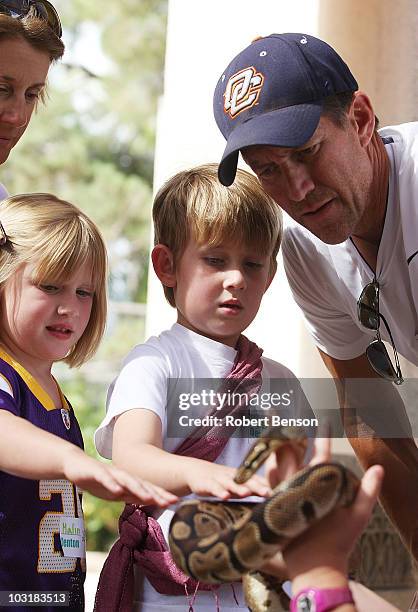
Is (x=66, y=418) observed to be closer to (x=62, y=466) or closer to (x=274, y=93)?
(x=62, y=466)

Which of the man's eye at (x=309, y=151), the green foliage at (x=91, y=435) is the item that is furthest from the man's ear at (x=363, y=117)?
the green foliage at (x=91, y=435)

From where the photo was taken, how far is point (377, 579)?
181cm

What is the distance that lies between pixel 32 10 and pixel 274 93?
25.4 inches

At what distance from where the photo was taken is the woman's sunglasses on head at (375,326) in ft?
5.87

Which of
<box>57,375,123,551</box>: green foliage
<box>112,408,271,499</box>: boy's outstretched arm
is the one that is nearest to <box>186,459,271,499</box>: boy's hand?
<box>112,408,271,499</box>: boy's outstretched arm

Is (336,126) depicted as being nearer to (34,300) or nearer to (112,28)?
(34,300)

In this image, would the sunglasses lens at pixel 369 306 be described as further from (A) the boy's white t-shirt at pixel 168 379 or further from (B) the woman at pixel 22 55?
(B) the woman at pixel 22 55

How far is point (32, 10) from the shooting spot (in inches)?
75.0

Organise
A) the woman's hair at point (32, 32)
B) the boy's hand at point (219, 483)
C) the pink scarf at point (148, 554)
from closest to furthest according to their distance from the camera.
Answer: the boy's hand at point (219, 483) < the pink scarf at point (148, 554) < the woman's hair at point (32, 32)

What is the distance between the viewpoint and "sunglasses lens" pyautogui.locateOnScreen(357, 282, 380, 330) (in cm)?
179

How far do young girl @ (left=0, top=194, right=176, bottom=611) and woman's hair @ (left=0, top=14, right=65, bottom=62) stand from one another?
0.35m

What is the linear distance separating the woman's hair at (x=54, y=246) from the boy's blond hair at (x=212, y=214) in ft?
0.45

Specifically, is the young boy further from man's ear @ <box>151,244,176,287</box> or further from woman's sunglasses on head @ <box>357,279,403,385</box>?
woman's sunglasses on head @ <box>357,279,403,385</box>

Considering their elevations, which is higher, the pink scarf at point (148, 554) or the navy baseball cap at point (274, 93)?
the navy baseball cap at point (274, 93)
